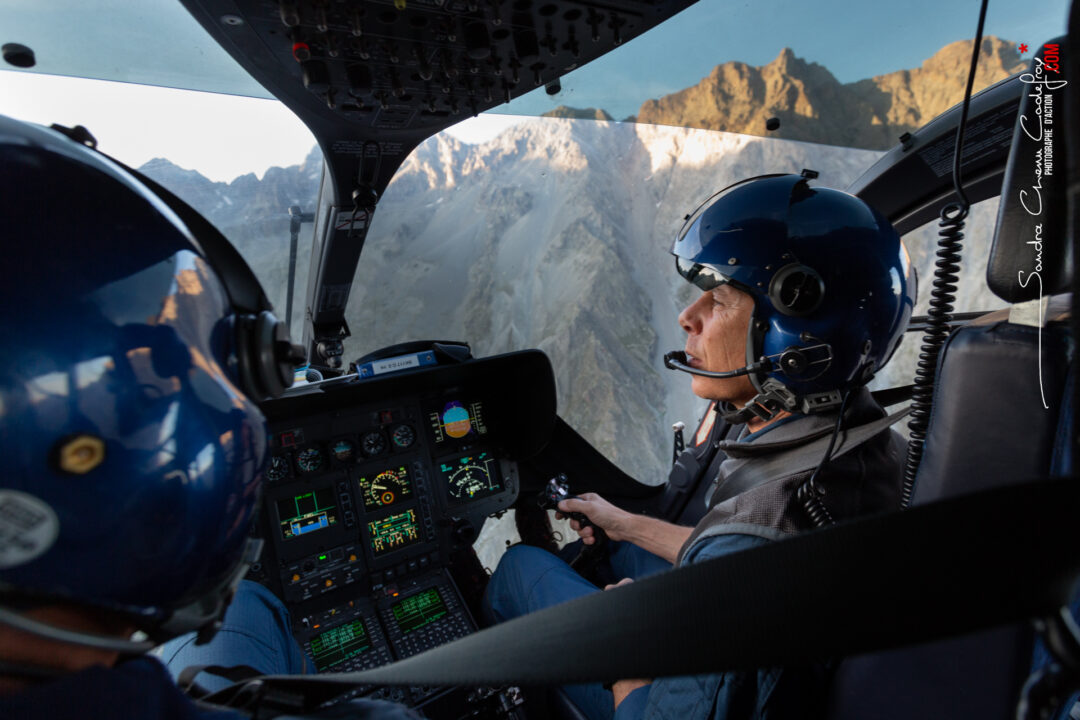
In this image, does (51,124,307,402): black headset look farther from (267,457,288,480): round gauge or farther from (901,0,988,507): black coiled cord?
(267,457,288,480): round gauge

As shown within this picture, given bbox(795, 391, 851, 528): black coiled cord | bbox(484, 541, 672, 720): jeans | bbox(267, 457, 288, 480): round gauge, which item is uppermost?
bbox(795, 391, 851, 528): black coiled cord

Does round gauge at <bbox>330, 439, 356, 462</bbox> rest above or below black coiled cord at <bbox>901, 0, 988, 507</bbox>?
below

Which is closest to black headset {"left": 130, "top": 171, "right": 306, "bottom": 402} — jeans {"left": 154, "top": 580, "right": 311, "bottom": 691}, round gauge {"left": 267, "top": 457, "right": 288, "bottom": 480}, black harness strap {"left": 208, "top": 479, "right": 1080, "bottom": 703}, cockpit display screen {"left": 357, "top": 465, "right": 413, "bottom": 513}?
black harness strap {"left": 208, "top": 479, "right": 1080, "bottom": 703}

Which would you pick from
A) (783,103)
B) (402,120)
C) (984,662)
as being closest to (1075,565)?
(984,662)

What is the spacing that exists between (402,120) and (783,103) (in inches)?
57.6

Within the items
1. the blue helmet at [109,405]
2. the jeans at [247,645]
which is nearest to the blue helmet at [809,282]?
the blue helmet at [109,405]

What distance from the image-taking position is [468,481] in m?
2.38

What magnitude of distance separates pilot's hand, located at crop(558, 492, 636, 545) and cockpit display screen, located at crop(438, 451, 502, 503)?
421 mm

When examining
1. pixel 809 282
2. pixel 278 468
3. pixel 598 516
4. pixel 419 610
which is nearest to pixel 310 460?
pixel 278 468

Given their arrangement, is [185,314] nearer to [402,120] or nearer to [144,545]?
[144,545]

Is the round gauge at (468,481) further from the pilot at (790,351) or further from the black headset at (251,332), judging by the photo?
the black headset at (251,332)

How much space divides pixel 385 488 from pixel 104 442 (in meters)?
1.79

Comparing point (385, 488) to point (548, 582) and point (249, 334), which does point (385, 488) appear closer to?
point (548, 582)

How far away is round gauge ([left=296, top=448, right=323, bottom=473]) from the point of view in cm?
204
